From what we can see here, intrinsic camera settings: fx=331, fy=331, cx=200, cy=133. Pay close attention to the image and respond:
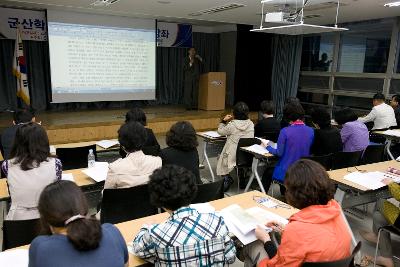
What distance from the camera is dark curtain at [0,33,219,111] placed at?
709 centimetres

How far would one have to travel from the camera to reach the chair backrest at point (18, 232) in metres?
1.69

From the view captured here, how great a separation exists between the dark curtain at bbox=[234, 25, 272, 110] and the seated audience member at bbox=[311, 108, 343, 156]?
4.87m

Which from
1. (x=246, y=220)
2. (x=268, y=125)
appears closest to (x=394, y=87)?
(x=268, y=125)

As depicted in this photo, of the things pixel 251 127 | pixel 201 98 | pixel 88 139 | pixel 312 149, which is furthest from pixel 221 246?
pixel 201 98

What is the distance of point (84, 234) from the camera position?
3.77 feet

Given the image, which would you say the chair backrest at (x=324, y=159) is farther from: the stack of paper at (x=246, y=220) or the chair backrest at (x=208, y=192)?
the stack of paper at (x=246, y=220)

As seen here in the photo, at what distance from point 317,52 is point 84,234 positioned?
8.01 metres

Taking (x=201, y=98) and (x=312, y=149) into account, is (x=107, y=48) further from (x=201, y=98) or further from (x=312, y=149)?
(x=312, y=149)

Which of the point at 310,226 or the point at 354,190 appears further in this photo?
the point at 354,190

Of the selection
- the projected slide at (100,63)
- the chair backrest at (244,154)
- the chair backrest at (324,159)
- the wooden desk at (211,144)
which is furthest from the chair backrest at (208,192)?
the projected slide at (100,63)

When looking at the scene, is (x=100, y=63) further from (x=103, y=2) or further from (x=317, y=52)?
(x=317, y=52)

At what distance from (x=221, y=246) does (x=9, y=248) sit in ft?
3.75

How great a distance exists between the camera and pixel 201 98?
8289 mm

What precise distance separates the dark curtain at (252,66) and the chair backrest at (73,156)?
5.60 meters
